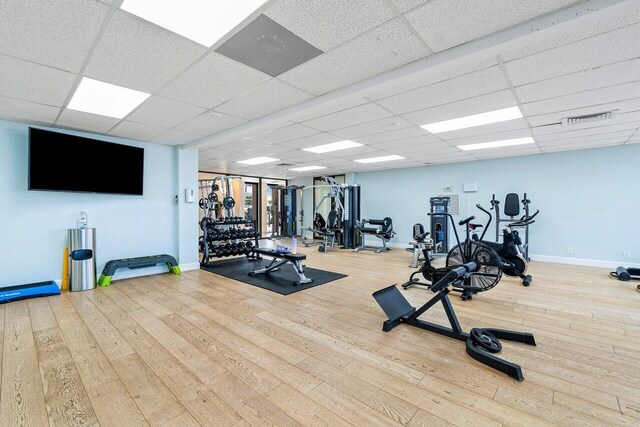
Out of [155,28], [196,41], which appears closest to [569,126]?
[196,41]

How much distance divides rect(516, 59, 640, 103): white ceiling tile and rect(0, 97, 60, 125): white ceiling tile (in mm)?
5136

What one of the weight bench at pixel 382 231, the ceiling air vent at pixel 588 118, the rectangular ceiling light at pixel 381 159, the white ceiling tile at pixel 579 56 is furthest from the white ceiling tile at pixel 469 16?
the weight bench at pixel 382 231

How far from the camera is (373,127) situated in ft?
13.2

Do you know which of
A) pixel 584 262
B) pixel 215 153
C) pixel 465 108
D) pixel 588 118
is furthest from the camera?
pixel 215 153

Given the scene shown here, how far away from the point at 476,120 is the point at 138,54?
381 cm

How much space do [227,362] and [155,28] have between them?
2.39 meters

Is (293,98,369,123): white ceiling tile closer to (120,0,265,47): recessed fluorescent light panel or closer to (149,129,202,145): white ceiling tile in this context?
(120,0,265,47): recessed fluorescent light panel

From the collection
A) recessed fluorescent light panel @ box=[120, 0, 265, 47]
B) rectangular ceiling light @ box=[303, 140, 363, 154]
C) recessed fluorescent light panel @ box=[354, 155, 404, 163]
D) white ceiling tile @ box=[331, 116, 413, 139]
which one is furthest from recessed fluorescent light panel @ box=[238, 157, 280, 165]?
recessed fluorescent light panel @ box=[120, 0, 265, 47]

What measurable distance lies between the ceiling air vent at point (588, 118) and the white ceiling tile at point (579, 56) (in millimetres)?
1646

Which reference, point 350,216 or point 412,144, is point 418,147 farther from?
point 350,216

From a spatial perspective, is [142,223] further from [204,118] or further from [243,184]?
[243,184]

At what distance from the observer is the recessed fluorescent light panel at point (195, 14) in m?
1.63

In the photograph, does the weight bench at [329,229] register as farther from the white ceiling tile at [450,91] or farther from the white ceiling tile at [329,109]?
the white ceiling tile at [450,91]

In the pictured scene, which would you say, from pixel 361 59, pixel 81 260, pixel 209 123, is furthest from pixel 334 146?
pixel 81 260
